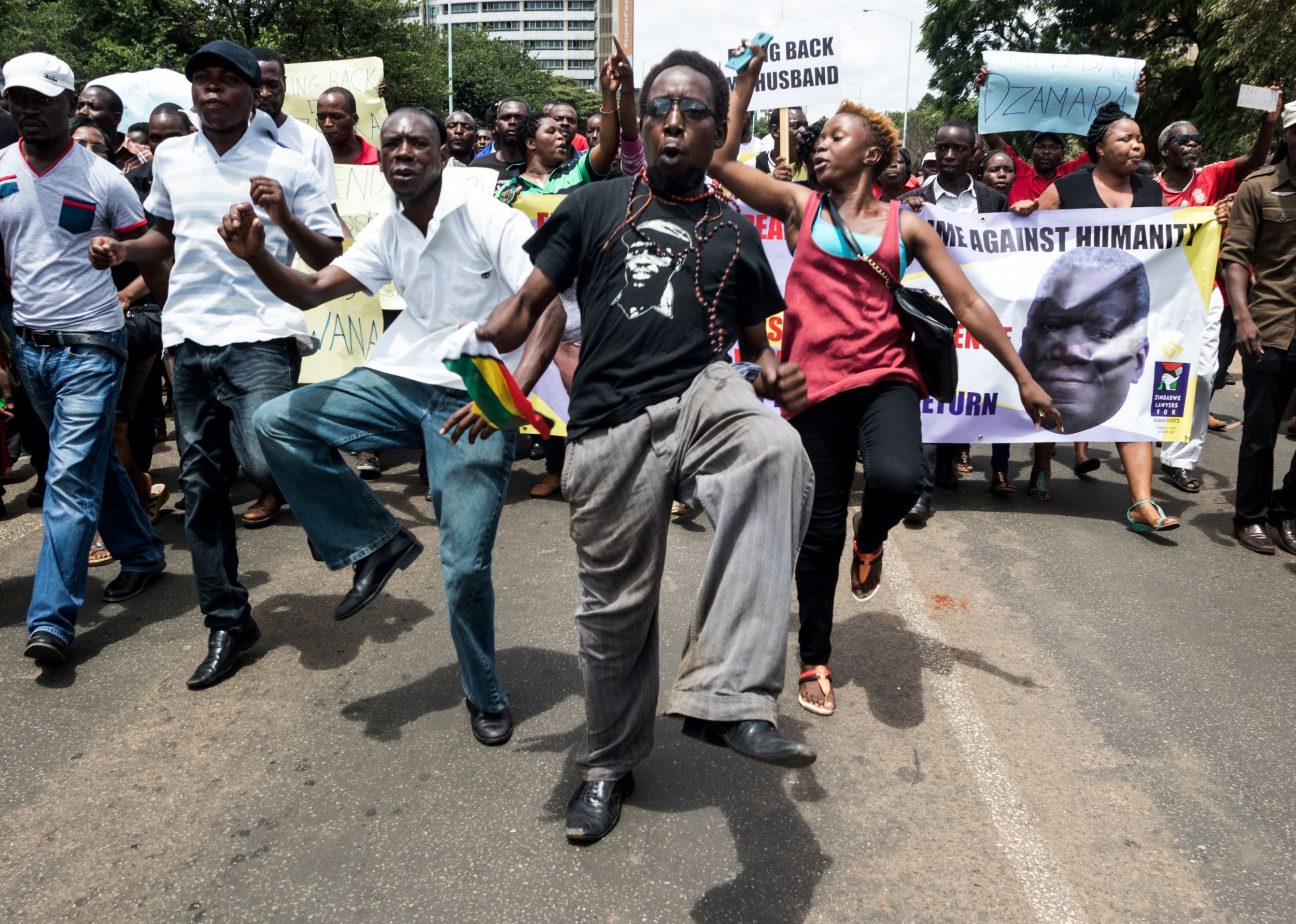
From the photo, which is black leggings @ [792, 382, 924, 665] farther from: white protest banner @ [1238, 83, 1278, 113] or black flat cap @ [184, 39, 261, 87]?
white protest banner @ [1238, 83, 1278, 113]

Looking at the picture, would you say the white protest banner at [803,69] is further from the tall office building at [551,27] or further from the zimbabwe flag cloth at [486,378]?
the tall office building at [551,27]

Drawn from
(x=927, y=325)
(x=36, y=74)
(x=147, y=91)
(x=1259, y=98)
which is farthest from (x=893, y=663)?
(x=147, y=91)

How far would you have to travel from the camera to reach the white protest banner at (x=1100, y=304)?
634cm

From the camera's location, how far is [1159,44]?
2575 cm

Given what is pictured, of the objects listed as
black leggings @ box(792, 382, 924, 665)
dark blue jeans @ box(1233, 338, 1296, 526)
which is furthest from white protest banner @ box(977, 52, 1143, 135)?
black leggings @ box(792, 382, 924, 665)

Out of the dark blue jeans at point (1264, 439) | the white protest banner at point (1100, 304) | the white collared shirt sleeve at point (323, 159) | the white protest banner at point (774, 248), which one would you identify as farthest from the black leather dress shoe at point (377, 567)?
the dark blue jeans at point (1264, 439)

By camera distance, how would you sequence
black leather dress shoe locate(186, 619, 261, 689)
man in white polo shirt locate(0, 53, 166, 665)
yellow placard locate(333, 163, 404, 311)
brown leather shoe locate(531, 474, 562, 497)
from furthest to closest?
yellow placard locate(333, 163, 404, 311), brown leather shoe locate(531, 474, 562, 497), man in white polo shirt locate(0, 53, 166, 665), black leather dress shoe locate(186, 619, 261, 689)

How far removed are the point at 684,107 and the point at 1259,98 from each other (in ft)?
15.7

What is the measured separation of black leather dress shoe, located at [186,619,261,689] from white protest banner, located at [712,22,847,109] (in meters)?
4.48

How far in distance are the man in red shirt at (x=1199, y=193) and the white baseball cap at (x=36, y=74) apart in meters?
6.11

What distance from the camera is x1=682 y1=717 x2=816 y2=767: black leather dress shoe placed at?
2191 millimetres

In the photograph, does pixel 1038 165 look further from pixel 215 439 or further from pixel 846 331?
pixel 215 439

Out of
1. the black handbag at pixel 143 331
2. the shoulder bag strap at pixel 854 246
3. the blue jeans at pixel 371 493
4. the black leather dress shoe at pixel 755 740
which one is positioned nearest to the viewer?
the black leather dress shoe at pixel 755 740

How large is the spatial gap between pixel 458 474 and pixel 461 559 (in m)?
0.26
